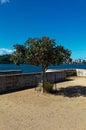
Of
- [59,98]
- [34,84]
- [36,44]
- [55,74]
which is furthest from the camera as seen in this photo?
[55,74]

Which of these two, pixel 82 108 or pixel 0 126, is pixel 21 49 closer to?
pixel 82 108

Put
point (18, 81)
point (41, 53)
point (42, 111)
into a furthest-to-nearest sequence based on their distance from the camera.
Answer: point (18, 81), point (41, 53), point (42, 111)

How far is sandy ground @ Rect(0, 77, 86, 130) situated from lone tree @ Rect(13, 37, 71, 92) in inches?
88.9

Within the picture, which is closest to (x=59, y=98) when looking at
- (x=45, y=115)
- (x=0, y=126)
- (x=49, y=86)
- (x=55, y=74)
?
(x=49, y=86)

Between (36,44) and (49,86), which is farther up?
(36,44)

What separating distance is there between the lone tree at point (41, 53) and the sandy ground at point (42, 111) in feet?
7.41

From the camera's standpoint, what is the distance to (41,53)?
1337 cm

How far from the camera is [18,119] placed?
324 inches

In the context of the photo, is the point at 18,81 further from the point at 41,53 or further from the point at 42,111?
the point at 42,111

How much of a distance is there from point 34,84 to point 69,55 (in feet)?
14.2

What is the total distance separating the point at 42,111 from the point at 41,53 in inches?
190

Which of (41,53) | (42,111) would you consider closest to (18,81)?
(41,53)

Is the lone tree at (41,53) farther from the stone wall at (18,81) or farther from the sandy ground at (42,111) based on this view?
the sandy ground at (42,111)

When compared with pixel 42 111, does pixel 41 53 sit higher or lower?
higher
